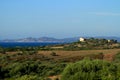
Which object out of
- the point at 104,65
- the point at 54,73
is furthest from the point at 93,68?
the point at 54,73

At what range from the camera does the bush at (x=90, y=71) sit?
28406mm

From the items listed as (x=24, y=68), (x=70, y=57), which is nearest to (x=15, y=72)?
(x=24, y=68)

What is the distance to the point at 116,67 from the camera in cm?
3197

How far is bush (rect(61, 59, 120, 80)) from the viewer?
93.2ft

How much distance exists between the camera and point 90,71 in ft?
97.8

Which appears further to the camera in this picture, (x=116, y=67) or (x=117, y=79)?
(x=116, y=67)

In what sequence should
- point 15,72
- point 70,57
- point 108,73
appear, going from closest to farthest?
1. point 108,73
2. point 15,72
3. point 70,57

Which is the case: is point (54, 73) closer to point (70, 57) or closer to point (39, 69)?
point (39, 69)

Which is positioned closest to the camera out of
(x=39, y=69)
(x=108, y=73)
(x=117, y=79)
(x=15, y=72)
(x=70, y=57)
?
(x=117, y=79)

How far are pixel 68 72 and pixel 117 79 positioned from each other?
4.76 metres

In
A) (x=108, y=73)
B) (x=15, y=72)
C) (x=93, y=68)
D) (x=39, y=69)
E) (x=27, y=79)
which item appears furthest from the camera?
(x=39, y=69)

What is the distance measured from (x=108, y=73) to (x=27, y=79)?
23.4 ft

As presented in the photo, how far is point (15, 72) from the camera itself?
38.4 meters

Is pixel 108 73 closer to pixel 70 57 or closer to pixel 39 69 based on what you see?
pixel 39 69
